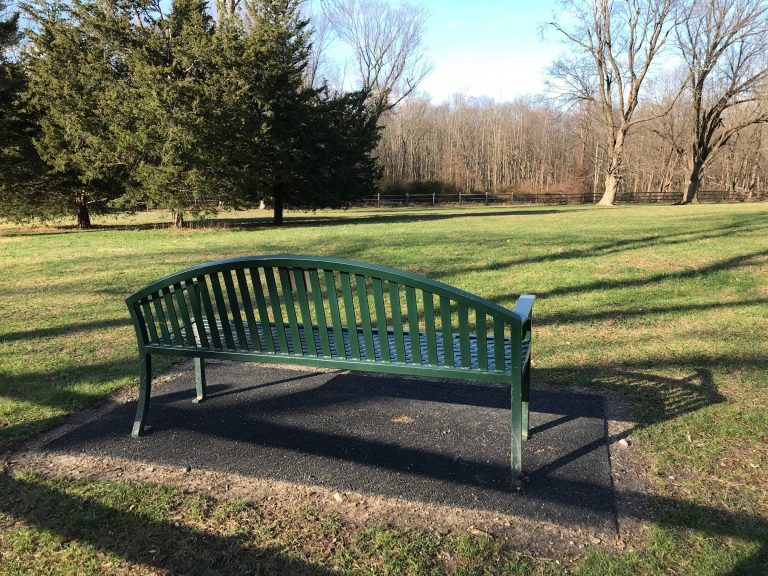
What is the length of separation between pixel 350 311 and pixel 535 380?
7.08 feet

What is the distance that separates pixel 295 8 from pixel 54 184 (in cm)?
1232

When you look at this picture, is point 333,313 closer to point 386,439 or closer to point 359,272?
point 359,272

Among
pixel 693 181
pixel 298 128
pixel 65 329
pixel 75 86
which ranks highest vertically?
pixel 75 86

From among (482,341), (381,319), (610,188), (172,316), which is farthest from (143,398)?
(610,188)

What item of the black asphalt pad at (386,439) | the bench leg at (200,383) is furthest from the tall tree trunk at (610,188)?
the bench leg at (200,383)

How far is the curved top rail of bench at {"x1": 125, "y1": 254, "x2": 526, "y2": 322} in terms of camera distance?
2.59 m

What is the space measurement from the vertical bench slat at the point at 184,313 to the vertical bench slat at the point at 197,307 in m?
0.04

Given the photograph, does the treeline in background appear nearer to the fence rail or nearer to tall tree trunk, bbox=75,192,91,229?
the fence rail

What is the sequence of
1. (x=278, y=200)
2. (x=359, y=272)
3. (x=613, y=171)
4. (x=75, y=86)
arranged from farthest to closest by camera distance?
(x=613, y=171)
(x=278, y=200)
(x=75, y=86)
(x=359, y=272)

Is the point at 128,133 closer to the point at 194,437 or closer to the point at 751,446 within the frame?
the point at 194,437

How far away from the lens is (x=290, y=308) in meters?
2.90

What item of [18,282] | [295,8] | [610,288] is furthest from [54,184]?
[610,288]

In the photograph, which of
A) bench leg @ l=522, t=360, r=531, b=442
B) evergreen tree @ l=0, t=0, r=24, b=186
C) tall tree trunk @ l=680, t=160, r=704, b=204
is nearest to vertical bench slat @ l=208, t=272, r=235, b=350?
bench leg @ l=522, t=360, r=531, b=442

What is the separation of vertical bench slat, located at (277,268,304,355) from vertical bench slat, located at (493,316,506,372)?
1.02 metres
